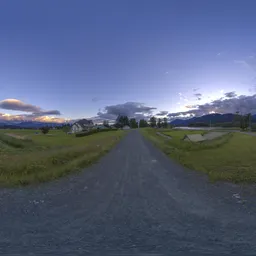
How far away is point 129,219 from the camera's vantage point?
5.66 metres

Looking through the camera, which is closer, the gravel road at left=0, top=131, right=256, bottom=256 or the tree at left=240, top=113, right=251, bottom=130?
the gravel road at left=0, top=131, right=256, bottom=256

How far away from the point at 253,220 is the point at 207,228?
1596mm

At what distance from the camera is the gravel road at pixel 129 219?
4.29 metres

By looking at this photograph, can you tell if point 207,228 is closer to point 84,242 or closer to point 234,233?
point 234,233

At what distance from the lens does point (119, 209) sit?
648cm

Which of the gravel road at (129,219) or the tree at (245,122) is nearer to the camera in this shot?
the gravel road at (129,219)

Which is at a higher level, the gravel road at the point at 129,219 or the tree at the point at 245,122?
the tree at the point at 245,122

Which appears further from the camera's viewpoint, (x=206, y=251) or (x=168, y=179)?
(x=168, y=179)

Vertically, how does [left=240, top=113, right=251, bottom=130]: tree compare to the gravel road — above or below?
above

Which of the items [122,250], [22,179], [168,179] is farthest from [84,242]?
[22,179]

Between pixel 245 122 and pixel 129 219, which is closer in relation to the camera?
pixel 129 219

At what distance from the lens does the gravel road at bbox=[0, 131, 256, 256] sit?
4285 millimetres

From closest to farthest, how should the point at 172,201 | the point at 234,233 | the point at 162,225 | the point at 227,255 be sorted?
the point at 227,255 → the point at 234,233 → the point at 162,225 → the point at 172,201

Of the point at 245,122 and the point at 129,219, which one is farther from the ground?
the point at 245,122
